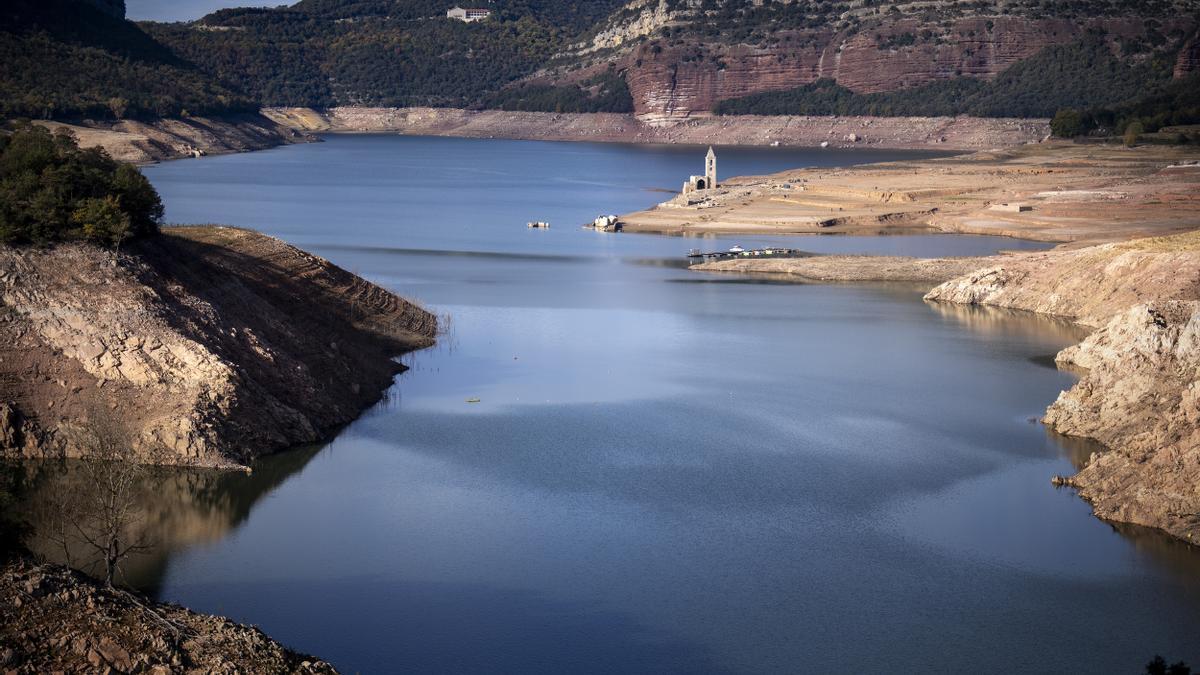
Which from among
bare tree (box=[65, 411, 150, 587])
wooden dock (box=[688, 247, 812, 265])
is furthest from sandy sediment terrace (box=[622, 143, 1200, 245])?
bare tree (box=[65, 411, 150, 587])

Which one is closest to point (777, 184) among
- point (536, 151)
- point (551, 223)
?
point (551, 223)

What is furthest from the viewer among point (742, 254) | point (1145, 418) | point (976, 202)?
point (976, 202)

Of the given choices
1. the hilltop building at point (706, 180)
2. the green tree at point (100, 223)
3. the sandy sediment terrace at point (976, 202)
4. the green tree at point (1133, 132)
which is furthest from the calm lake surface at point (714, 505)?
the green tree at point (1133, 132)

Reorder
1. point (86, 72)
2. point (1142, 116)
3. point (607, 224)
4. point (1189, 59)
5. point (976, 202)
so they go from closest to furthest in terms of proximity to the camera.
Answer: point (607, 224)
point (976, 202)
point (1142, 116)
point (86, 72)
point (1189, 59)

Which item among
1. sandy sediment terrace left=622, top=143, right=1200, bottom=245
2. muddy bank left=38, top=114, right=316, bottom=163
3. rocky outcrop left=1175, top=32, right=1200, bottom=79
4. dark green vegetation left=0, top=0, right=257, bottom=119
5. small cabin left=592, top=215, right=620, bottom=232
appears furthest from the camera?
rocky outcrop left=1175, top=32, right=1200, bottom=79

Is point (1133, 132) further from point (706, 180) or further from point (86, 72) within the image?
point (86, 72)

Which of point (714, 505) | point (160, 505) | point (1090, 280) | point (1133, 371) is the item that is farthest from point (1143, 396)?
point (160, 505)

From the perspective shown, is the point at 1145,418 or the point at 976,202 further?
the point at 976,202

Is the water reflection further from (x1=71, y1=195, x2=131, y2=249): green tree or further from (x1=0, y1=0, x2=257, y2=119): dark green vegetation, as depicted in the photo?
(x1=0, y1=0, x2=257, y2=119): dark green vegetation
